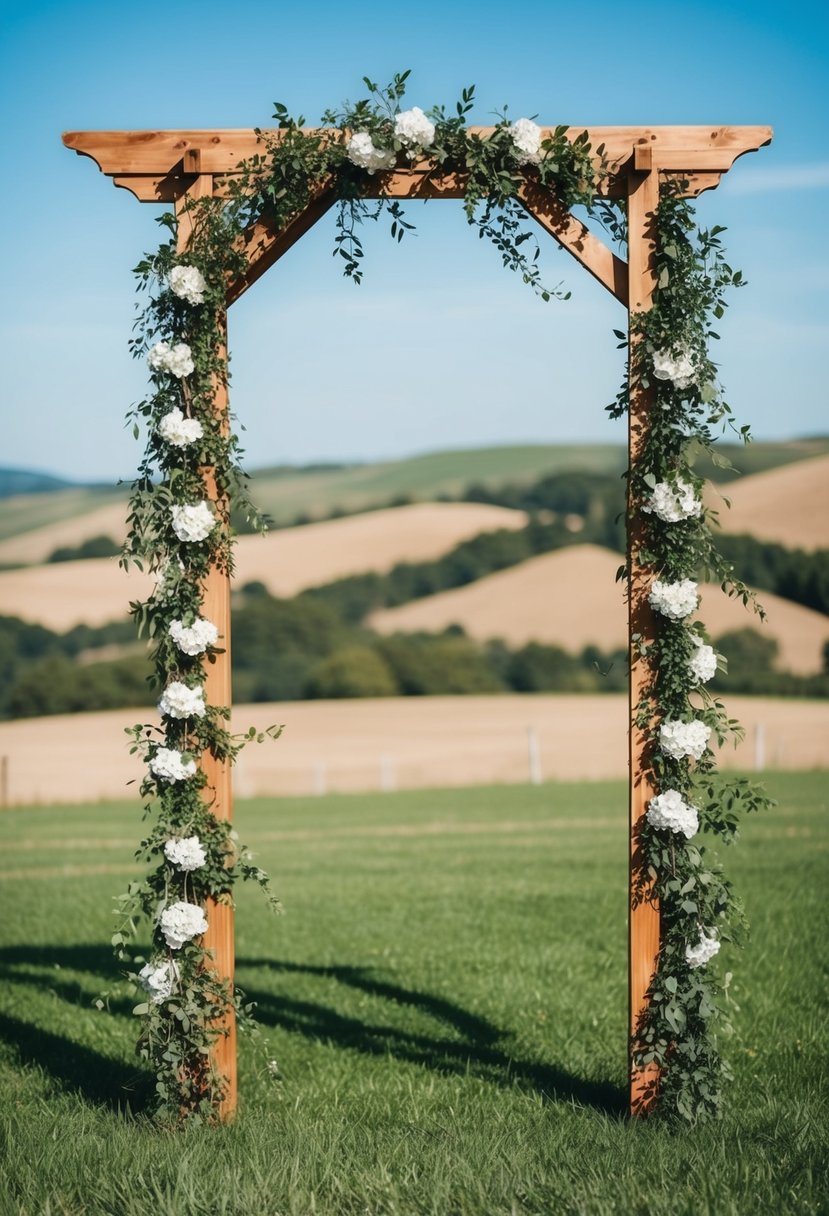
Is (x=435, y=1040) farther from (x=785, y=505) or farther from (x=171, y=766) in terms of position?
(x=785, y=505)

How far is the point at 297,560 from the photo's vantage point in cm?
5212

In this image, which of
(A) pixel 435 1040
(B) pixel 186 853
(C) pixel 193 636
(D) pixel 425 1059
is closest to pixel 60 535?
(A) pixel 435 1040

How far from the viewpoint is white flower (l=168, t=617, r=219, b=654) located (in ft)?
18.9

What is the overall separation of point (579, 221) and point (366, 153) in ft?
3.39

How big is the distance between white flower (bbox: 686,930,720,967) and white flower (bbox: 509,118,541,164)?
356 cm

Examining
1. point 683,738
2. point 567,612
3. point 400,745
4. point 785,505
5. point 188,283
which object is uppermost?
point 785,505

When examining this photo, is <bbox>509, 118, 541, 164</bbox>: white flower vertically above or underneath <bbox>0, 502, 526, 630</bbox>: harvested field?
underneath

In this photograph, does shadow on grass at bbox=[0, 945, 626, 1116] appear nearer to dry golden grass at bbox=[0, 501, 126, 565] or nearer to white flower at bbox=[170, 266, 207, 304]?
white flower at bbox=[170, 266, 207, 304]

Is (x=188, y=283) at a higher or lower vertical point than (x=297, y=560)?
lower

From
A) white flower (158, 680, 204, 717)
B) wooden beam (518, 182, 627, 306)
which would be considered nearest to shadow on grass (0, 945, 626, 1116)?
white flower (158, 680, 204, 717)

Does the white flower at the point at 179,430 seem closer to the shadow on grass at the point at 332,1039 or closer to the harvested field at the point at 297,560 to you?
the shadow on grass at the point at 332,1039

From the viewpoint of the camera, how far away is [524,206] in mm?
6086

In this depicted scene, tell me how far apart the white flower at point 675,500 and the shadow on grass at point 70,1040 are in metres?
3.45

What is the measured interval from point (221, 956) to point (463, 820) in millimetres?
17852
